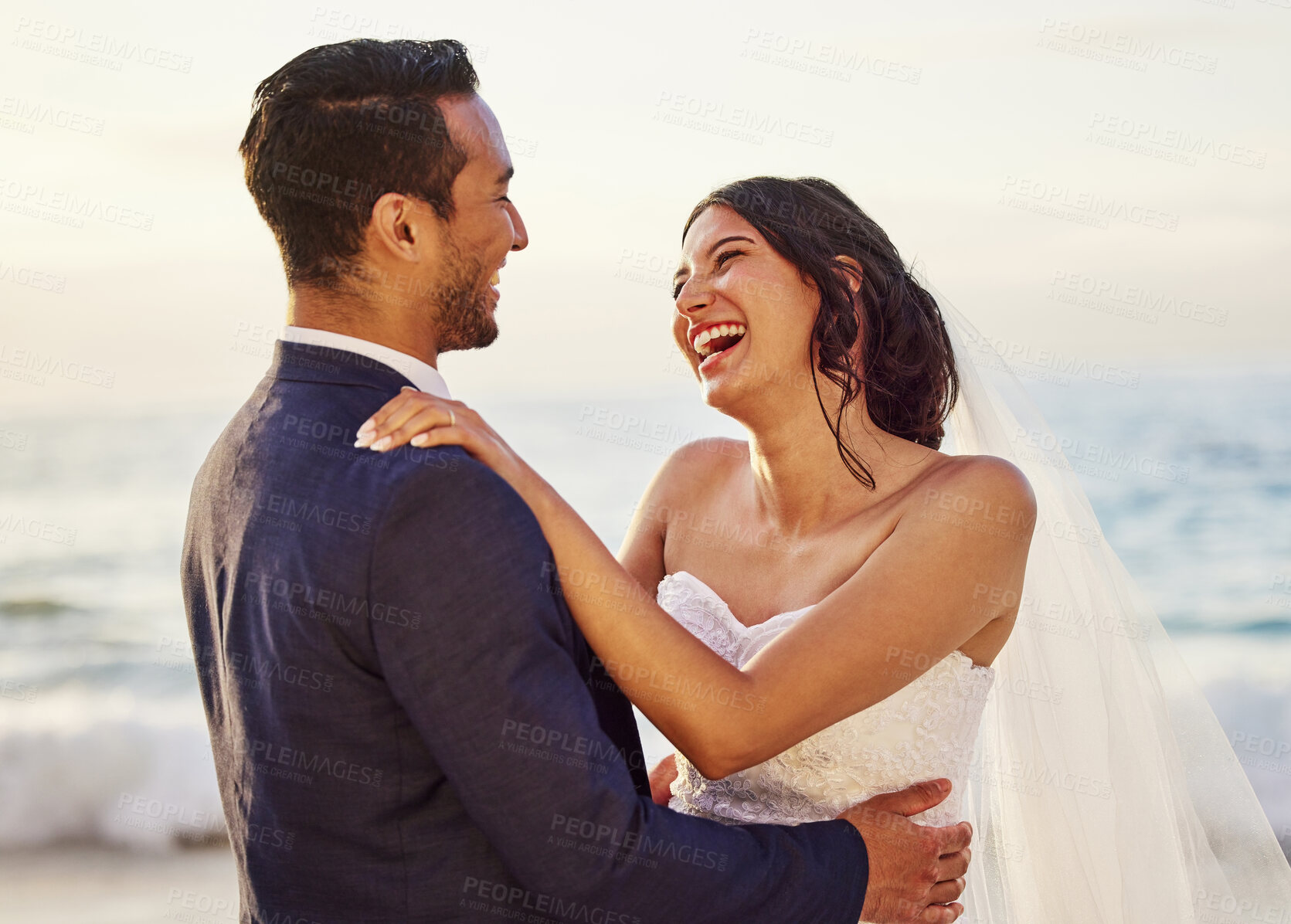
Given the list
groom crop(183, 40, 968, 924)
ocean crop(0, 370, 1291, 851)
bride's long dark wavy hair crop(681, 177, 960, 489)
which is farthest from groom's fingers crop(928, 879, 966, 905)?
ocean crop(0, 370, 1291, 851)

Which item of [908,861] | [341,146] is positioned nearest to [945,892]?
[908,861]

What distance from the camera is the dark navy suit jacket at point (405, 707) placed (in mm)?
1739

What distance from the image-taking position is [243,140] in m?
2.11

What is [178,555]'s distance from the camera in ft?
49.0

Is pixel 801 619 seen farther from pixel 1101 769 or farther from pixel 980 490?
pixel 1101 769

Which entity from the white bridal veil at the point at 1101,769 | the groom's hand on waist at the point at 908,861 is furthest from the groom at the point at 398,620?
the white bridal veil at the point at 1101,769

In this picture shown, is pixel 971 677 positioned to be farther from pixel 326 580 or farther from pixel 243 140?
pixel 243 140

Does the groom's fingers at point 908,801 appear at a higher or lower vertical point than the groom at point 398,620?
lower

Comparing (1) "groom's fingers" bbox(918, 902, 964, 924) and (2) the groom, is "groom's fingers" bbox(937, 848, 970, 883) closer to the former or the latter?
(1) "groom's fingers" bbox(918, 902, 964, 924)

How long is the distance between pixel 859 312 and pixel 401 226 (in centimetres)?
166

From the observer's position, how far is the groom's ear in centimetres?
201

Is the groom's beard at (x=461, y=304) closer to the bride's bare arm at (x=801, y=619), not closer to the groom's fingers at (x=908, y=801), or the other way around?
the bride's bare arm at (x=801, y=619)

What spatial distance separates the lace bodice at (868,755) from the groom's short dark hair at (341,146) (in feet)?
5.14

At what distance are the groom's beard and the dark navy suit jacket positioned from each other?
19cm
